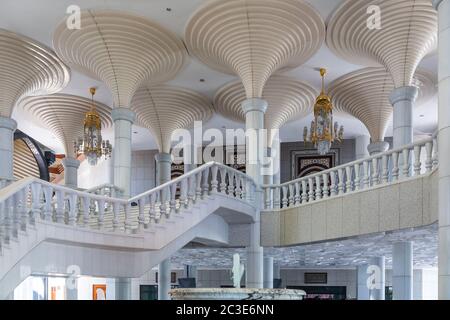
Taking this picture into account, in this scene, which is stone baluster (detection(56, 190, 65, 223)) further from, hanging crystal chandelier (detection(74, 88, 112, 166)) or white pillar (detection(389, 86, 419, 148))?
white pillar (detection(389, 86, 419, 148))

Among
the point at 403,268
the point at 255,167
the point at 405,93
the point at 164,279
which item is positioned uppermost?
the point at 405,93

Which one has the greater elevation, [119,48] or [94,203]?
[119,48]

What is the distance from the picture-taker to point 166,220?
9461 mm

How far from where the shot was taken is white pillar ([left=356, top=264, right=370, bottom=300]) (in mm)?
18391

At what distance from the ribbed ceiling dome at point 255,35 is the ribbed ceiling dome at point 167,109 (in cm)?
291

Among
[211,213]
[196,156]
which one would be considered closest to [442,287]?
[211,213]

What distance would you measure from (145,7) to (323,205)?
5022 millimetres

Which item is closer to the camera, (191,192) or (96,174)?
(191,192)

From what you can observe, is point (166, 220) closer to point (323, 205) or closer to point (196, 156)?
point (323, 205)

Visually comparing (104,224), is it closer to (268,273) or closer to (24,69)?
(24,69)

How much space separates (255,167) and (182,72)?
11.2ft

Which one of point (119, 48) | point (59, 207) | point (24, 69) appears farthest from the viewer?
point (24, 69)

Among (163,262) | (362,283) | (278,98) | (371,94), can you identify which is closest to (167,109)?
(278,98)

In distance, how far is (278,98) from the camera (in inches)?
561
